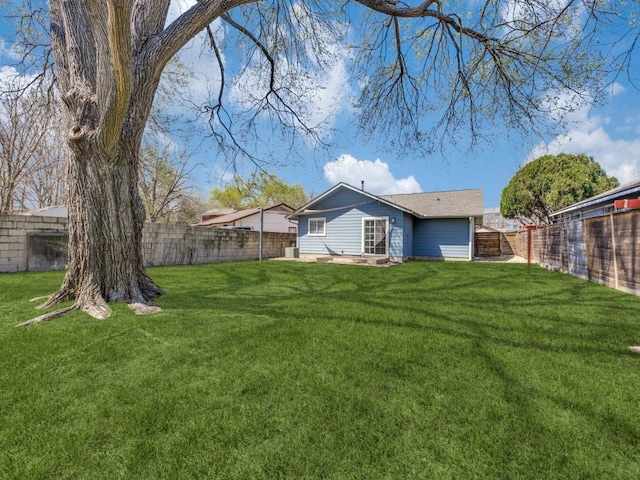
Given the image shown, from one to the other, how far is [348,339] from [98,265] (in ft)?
11.9

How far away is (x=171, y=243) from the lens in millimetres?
10789

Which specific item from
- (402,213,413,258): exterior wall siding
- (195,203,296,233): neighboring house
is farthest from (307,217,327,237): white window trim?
(195,203,296,233): neighboring house

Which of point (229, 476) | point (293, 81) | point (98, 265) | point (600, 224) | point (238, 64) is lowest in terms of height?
point (229, 476)

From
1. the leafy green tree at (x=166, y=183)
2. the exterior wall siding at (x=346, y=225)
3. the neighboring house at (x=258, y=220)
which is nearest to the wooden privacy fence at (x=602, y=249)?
the exterior wall siding at (x=346, y=225)

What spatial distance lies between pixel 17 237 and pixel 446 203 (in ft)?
52.9

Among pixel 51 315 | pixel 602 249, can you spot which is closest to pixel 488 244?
pixel 602 249

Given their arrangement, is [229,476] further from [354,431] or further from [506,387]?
[506,387]

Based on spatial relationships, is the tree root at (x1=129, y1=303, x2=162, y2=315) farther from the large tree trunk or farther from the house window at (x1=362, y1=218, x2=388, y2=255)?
the house window at (x1=362, y1=218, x2=388, y2=255)

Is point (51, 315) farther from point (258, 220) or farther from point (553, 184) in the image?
point (553, 184)

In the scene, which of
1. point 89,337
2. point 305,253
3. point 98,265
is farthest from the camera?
point 305,253

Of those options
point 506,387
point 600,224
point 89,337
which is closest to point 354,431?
point 506,387

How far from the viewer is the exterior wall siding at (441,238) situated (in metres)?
13.4

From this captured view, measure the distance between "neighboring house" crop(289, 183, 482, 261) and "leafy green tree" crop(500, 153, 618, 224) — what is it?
5.89 meters

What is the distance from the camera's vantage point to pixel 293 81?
266 inches
